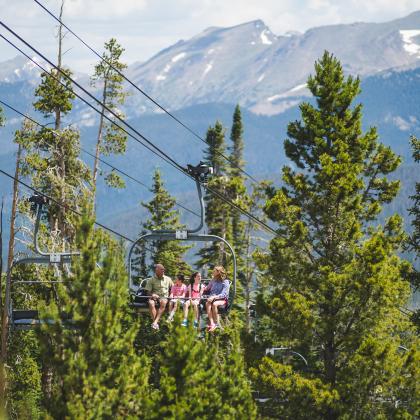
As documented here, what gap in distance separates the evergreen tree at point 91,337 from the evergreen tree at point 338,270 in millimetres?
10672

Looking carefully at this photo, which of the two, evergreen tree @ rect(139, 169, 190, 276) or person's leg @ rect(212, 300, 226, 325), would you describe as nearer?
person's leg @ rect(212, 300, 226, 325)

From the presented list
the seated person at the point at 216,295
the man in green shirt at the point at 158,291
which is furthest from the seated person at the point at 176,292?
the seated person at the point at 216,295

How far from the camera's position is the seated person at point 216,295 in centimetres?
2272

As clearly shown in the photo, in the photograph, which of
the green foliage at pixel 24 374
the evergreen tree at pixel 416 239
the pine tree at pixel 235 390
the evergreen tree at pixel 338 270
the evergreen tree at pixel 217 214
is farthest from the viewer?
the evergreen tree at pixel 217 214

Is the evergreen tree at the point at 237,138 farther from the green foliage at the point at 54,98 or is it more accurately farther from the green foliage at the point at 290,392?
the green foliage at the point at 290,392

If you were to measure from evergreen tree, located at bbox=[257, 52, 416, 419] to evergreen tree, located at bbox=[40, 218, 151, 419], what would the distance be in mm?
10672

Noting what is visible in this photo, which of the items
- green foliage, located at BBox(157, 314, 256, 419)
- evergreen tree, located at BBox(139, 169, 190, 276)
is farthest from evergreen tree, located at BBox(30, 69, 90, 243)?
evergreen tree, located at BBox(139, 169, 190, 276)

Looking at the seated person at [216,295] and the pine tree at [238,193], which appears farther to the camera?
the pine tree at [238,193]

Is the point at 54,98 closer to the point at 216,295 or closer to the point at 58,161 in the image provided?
the point at 58,161

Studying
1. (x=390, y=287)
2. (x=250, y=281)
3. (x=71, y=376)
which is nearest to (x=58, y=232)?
(x=390, y=287)

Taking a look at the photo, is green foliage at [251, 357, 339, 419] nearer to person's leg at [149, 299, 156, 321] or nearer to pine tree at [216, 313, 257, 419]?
pine tree at [216, 313, 257, 419]

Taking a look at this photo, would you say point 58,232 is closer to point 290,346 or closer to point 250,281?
point 290,346

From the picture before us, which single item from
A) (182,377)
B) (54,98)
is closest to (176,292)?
(182,377)

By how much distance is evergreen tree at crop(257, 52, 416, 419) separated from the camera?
29922mm
